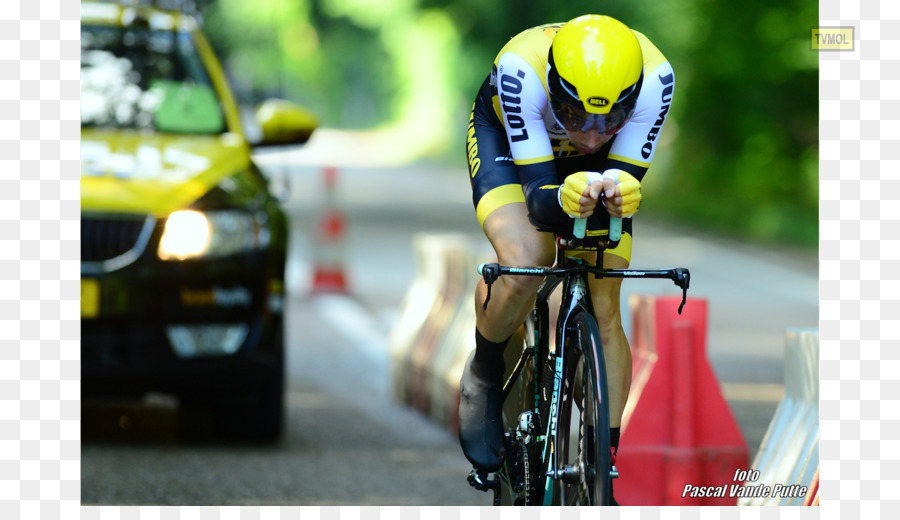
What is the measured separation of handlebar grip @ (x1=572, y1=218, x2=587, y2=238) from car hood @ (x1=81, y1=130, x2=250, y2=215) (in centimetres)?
337

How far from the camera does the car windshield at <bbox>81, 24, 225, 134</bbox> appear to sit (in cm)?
816

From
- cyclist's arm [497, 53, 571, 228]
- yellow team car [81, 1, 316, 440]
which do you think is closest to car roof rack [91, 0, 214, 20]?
yellow team car [81, 1, 316, 440]

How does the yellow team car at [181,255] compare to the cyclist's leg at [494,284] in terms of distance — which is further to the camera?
the yellow team car at [181,255]

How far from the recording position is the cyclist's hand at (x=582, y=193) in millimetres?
4289

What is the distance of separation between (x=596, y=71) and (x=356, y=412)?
510 centimetres

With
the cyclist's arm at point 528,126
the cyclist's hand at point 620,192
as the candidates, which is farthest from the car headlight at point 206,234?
the cyclist's hand at point 620,192

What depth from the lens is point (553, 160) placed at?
4.66 metres

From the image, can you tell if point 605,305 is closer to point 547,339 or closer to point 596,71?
point 547,339

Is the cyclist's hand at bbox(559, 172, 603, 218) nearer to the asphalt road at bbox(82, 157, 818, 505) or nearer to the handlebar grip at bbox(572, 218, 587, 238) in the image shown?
the handlebar grip at bbox(572, 218, 587, 238)

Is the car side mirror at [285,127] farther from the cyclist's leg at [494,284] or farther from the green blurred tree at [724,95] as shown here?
the green blurred tree at [724,95]

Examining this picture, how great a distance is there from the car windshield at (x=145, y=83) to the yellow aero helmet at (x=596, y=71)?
13.7 feet

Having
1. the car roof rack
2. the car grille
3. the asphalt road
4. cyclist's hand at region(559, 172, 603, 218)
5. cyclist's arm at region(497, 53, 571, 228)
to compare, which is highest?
the car roof rack
